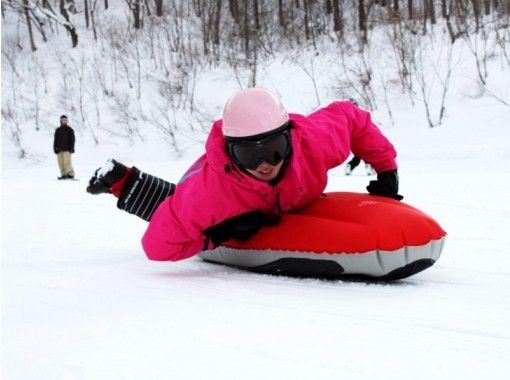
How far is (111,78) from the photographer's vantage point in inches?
734

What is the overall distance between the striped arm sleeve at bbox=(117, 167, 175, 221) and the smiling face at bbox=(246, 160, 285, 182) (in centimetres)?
100

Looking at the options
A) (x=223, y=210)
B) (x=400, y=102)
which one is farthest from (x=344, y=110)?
(x=400, y=102)

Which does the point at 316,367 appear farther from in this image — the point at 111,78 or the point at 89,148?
the point at 111,78

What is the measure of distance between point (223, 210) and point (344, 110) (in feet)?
2.58

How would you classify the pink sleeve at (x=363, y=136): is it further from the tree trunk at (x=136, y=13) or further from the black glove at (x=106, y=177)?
the tree trunk at (x=136, y=13)

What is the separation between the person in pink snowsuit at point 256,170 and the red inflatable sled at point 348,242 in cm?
10

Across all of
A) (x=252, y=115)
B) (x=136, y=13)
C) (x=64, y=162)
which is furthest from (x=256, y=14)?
(x=252, y=115)

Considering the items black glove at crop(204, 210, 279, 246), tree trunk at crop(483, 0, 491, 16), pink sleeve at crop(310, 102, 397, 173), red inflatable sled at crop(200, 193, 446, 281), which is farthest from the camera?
tree trunk at crop(483, 0, 491, 16)

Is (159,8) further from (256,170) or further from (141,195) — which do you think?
(256,170)

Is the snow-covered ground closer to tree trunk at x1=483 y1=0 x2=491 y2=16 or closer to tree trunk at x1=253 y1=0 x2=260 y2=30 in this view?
tree trunk at x1=483 y1=0 x2=491 y2=16

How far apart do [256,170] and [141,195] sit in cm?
107

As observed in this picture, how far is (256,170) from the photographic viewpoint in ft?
7.09

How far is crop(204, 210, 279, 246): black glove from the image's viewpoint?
2385 mm

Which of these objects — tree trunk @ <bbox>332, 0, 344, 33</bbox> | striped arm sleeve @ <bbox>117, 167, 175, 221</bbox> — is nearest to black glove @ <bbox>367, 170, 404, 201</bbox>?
striped arm sleeve @ <bbox>117, 167, 175, 221</bbox>
